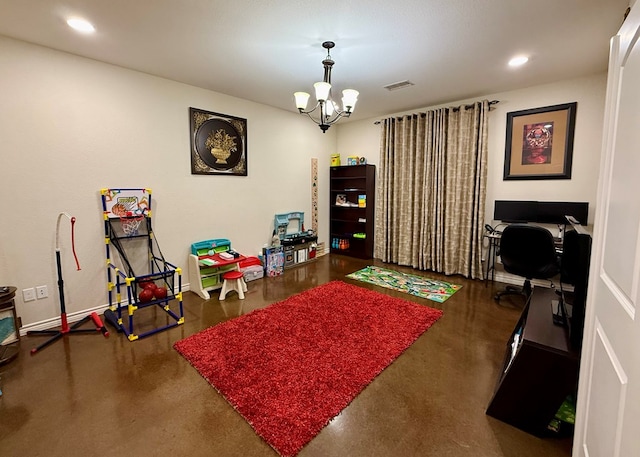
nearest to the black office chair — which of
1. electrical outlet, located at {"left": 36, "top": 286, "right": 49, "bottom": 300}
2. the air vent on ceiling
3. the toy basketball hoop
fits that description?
the air vent on ceiling

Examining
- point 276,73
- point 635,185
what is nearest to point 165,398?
point 635,185

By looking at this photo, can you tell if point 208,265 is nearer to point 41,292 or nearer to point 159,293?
point 159,293

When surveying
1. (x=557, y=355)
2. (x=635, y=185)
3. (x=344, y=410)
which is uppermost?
(x=635, y=185)

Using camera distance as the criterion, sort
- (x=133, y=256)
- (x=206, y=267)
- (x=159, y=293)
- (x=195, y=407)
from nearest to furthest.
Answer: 1. (x=195, y=407)
2. (x=159, y=293)
3. (x=133, y=256)
4. (x=206, y=267)

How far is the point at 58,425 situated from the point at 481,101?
5207 millimetres

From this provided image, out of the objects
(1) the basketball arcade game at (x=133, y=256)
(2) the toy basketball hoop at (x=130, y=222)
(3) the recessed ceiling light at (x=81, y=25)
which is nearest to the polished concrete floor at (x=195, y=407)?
(1) the basketball arcade game at (x=133, y=256)

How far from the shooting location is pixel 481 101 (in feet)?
12.9

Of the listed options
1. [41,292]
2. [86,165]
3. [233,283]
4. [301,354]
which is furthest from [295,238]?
Result: [41,292]

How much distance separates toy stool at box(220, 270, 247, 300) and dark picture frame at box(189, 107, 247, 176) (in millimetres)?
1368

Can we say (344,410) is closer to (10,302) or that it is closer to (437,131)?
(10,302)

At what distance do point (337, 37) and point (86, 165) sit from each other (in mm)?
2677

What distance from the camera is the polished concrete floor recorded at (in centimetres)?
149

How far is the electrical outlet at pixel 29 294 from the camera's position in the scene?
2.58m

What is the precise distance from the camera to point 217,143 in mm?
3816
